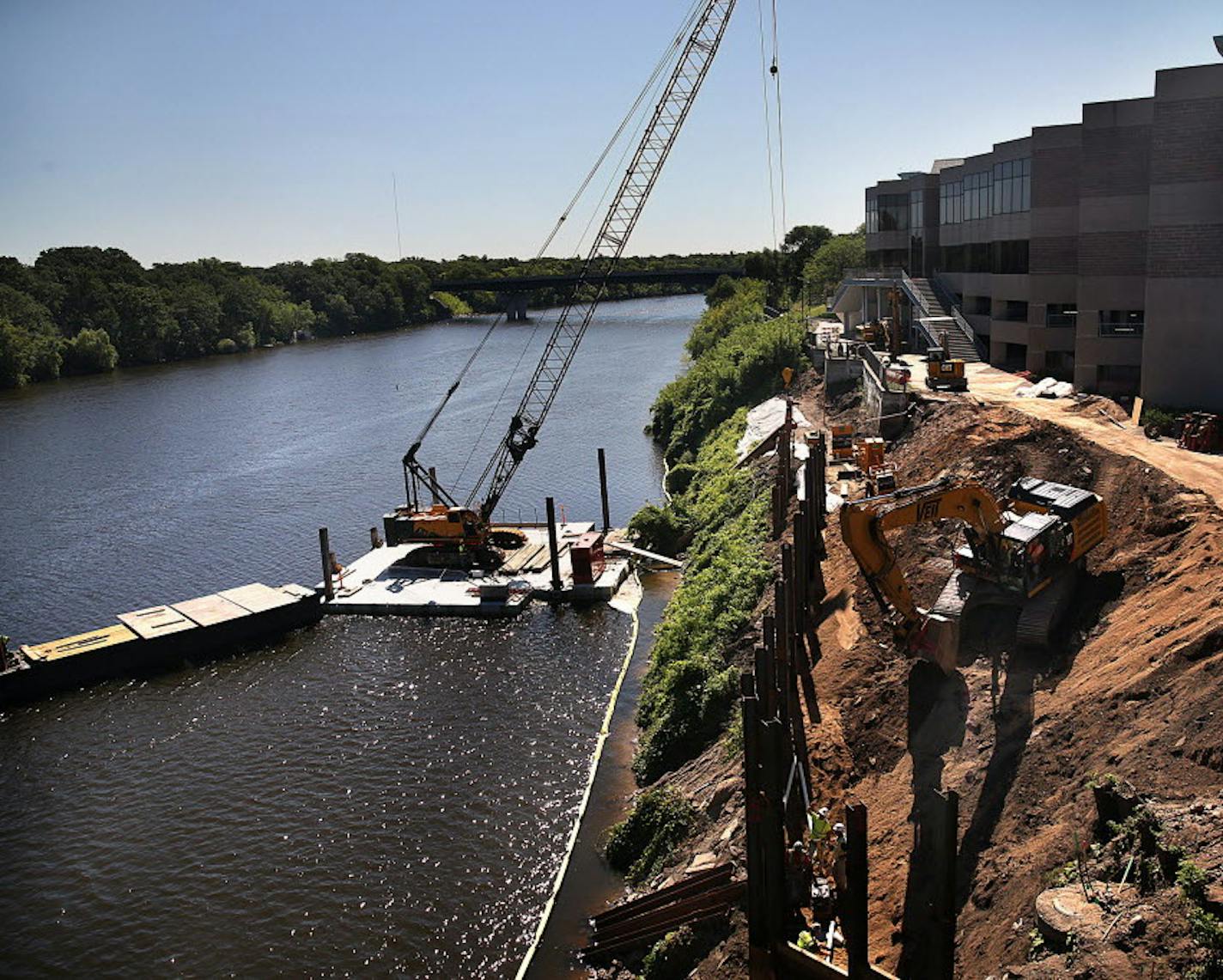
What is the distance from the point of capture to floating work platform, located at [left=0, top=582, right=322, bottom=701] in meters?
34.2

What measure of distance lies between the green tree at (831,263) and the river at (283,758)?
39.8 meters

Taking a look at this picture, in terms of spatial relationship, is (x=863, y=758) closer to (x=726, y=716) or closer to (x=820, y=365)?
(x=726, y=716)

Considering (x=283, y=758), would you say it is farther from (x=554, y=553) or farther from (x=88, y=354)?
(x=88, y=354)

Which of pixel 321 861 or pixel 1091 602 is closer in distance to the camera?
pixel 1091 602

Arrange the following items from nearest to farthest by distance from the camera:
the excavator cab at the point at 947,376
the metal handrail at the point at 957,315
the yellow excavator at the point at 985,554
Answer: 1. the yellow excavator at the point at 985,554
2. the excavator cab at the point at 947,376
3. the metal handrail at the point at 957,315

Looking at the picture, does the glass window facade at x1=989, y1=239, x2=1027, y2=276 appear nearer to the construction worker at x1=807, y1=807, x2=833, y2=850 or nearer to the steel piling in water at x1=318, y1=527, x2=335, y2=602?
the steel piling in water at x1=318, y1=527, x2=335, y2=602

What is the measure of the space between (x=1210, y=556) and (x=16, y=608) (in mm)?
42587

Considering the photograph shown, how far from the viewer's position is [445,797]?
25.8 meters

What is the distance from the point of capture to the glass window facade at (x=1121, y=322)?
129 feet

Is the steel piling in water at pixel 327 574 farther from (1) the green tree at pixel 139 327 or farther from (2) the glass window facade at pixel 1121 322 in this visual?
(1) the green tree at pixel 139 327

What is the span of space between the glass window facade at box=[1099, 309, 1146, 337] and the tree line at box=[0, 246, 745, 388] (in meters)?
72.1

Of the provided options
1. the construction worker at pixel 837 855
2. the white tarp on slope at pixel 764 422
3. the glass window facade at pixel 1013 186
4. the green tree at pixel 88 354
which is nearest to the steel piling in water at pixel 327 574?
the white tarp on slope at pixel 764 422

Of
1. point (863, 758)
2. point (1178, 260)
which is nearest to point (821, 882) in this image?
point (863, 758)

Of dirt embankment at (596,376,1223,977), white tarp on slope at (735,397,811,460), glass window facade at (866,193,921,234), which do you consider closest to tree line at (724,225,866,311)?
glass window facade at (866,193,921,234)
